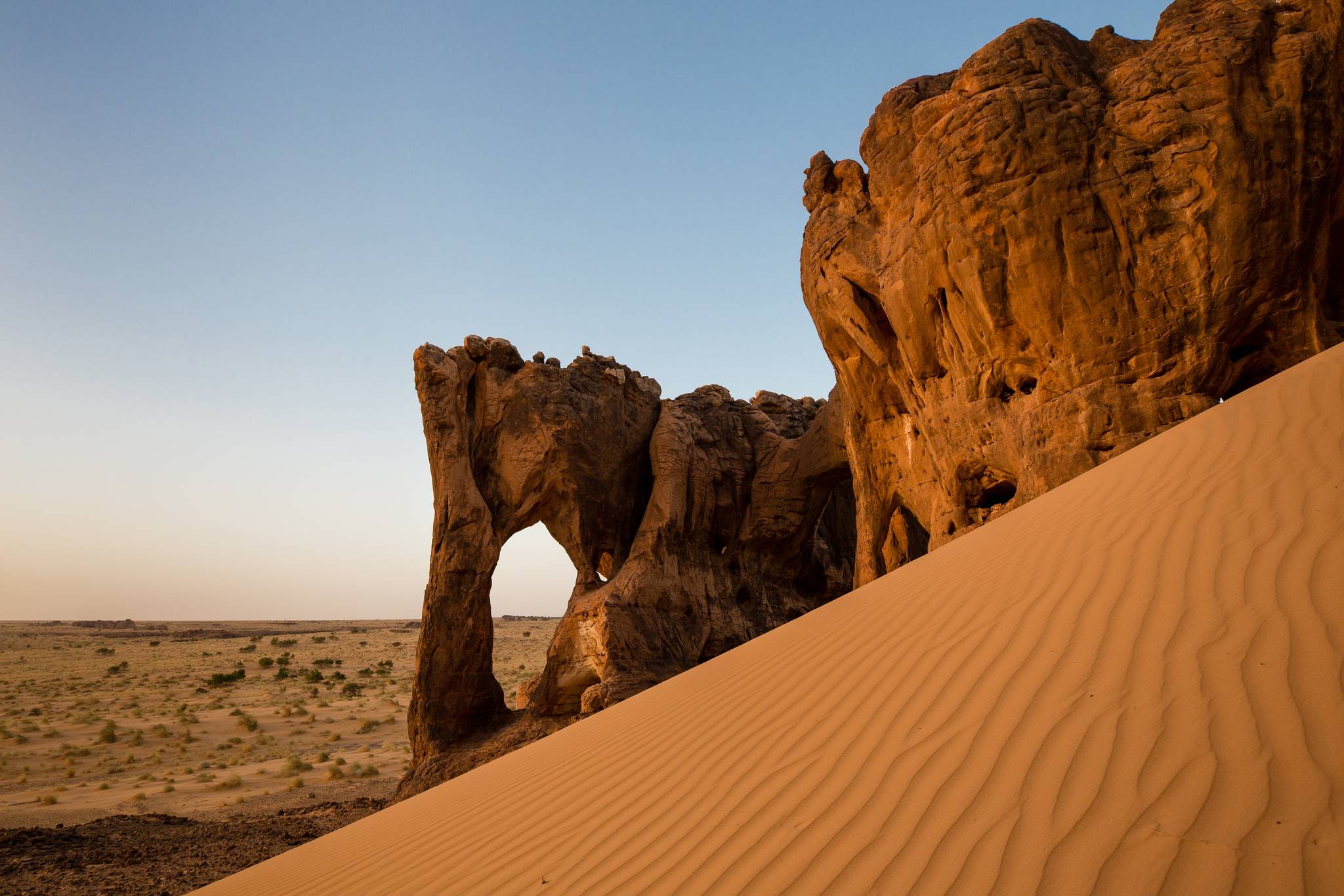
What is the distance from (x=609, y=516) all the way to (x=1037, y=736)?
13994 millimetres

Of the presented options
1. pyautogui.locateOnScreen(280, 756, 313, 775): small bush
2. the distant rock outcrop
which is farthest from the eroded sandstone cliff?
the distant rock outcrop

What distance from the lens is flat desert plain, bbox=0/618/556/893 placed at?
41.0ft

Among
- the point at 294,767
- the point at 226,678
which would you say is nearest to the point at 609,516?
the point at 294,767

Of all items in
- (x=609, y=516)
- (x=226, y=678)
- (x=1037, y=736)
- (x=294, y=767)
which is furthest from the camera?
(x=226, y=678)

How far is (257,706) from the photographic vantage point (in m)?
25.4

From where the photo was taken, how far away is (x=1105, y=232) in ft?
30.7

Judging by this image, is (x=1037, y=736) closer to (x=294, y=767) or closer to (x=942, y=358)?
(x=942, y=358)

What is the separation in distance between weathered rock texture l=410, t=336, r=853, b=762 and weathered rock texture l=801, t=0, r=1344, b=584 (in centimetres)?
531

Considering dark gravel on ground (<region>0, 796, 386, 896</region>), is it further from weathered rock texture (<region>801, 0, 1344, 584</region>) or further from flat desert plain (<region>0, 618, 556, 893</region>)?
weathered rock texture (<region>801, 0, 1344, 584</region>)

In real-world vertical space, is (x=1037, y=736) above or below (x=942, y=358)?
below

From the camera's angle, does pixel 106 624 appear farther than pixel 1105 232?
Yes

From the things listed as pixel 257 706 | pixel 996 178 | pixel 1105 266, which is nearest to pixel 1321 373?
pixel 1105 266

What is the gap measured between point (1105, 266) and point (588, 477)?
9.71 meters

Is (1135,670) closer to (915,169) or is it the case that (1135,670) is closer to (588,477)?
(915,169)
